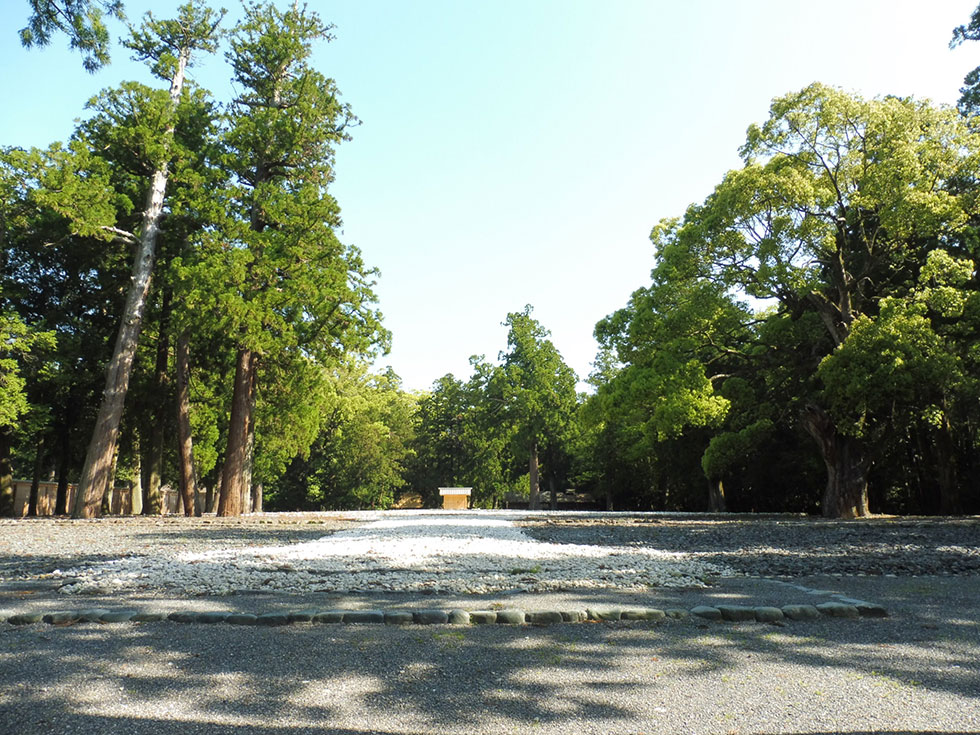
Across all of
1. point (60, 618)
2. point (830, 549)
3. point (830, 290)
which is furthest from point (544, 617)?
point (830, 290)

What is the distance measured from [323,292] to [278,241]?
189cm

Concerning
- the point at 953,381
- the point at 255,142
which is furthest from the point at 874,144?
the point at 255,142

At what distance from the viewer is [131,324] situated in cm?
1825

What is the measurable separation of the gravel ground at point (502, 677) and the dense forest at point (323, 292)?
12.7 m

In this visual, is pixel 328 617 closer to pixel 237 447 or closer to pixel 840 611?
pixel 840 611

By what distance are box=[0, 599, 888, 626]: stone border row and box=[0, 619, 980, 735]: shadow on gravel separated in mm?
145

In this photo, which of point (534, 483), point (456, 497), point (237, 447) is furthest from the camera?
point (534, 483)

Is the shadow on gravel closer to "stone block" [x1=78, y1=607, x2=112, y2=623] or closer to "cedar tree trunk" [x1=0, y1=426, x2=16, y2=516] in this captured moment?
"stone block" [x1=78, y1=607, x2=112, y2=623]

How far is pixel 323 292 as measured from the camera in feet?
61.1

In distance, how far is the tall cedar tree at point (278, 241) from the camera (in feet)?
58.3

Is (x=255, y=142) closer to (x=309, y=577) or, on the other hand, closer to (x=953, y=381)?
(x=309, y=577)

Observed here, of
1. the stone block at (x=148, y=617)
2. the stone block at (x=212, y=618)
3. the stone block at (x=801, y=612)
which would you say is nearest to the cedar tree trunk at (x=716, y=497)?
the stone block at (x=801, y=612)

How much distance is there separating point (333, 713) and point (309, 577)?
3.45 m

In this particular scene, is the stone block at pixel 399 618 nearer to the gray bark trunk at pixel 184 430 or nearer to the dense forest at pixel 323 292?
the dense forest at pixel 323 292
